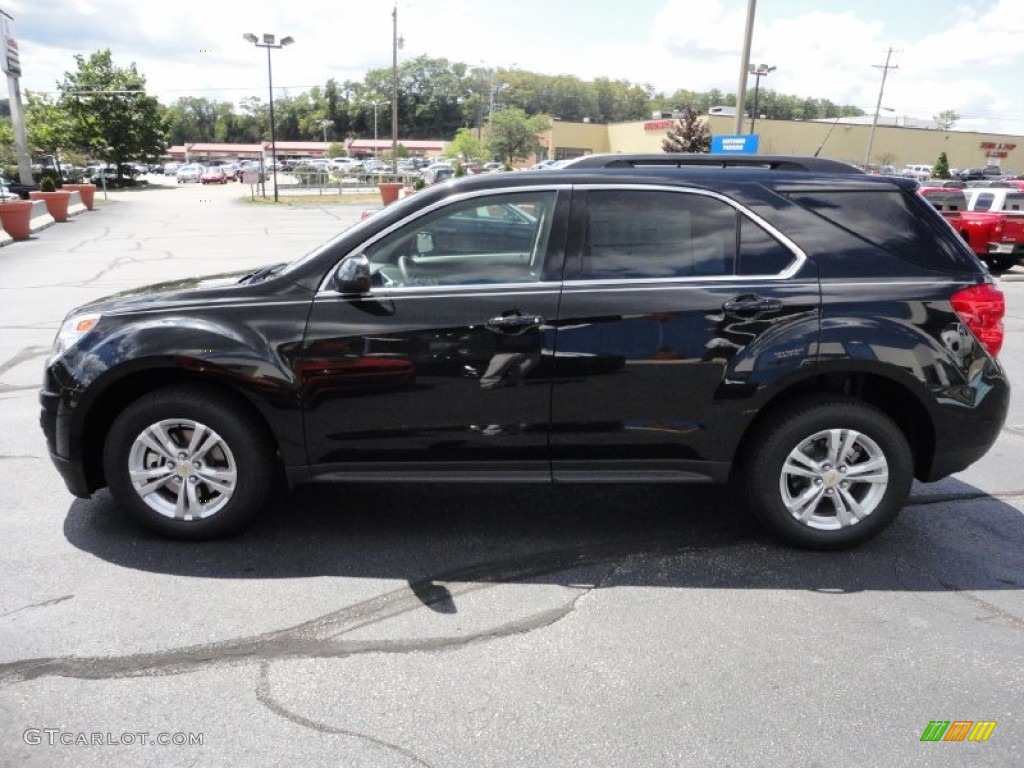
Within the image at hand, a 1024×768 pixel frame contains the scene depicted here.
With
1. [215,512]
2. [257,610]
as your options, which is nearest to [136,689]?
[257,610]

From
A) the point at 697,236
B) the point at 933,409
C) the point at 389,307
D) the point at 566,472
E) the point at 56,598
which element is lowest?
the point at 56,598

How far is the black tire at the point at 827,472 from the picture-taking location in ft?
12.9

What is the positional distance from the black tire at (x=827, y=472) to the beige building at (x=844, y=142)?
73.3 metres

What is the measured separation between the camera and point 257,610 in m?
3.49

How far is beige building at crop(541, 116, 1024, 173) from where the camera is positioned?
76.8 m

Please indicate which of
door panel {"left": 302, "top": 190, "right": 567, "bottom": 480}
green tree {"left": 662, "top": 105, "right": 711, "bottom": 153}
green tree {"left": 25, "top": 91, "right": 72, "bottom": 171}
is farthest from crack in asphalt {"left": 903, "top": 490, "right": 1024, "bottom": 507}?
green tree {"left": 25, "top": 91, "right": 72, "bottom": 171}

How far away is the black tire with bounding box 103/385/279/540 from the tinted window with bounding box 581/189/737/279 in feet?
6.07

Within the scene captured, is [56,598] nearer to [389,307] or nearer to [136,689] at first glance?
[136,689]

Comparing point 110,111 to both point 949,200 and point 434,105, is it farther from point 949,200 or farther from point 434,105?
point 434,105

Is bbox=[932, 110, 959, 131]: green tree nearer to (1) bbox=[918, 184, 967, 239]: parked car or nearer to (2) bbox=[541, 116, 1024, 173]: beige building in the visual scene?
(2) bbox=[541, 116, 1024, 173]: beige building

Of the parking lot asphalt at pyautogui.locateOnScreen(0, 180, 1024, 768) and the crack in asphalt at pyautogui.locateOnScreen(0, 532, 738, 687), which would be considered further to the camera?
the crack in asphalt at pyautogui.locateOnScreen(0, 532, 738, 687)

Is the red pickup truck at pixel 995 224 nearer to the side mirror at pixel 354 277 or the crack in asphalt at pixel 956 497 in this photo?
the crack in asphalt at pixel 956 497

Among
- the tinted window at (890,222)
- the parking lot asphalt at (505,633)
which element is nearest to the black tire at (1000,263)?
the parking lot asphalt at (505,633)

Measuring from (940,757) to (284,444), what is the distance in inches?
116
